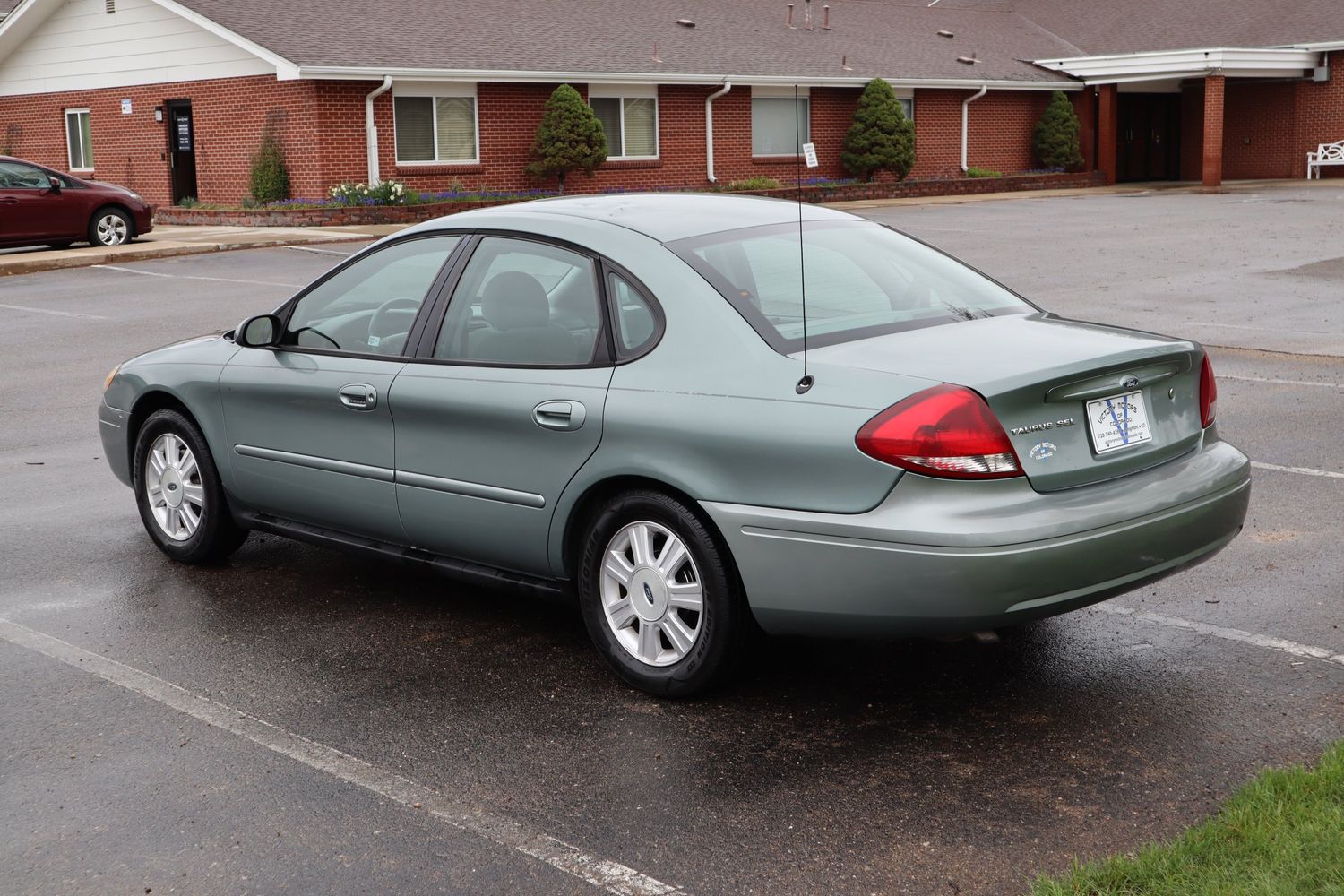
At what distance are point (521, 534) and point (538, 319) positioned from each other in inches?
29.3

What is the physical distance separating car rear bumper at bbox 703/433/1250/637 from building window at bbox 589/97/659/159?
28556 mm

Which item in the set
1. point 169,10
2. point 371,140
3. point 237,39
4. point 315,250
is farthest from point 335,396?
point 169,10

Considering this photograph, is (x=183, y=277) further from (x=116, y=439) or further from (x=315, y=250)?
(x=116, y=439)

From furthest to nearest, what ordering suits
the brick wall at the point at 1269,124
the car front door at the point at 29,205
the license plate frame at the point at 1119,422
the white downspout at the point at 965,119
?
the brick wall at the point at 1269,124, the white downspout at the point at 965,119, the car front door at the point at 29,205, the license plate frame at the point at 1119,422

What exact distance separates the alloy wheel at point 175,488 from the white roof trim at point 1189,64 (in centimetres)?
3542

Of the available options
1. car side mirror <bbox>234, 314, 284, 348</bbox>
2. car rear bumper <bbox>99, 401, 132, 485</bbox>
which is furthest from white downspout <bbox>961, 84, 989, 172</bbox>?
car side mirror <bbox>234, 314, 284, 348</bbox>

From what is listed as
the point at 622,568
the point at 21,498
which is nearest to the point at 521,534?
the point at 622,568

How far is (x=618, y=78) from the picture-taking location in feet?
104

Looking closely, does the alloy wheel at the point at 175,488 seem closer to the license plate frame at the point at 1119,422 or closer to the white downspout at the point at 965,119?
the license plate frame at the point at 1119,422

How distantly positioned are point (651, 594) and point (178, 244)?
68.7ft

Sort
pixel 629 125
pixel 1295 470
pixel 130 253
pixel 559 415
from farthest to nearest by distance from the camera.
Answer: pixel 629 125, pixel 130 253, pixel 1295 470, pixel 559 415

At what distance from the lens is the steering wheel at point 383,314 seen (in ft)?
18.8

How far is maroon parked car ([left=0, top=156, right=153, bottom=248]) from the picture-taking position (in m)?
22.9

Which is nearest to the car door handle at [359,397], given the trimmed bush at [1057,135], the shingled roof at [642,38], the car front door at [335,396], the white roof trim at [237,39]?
the car front door at [335,396]
